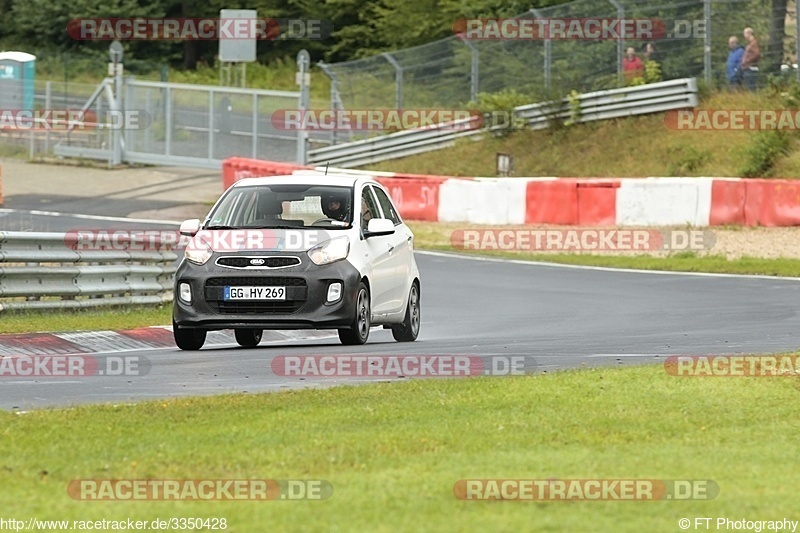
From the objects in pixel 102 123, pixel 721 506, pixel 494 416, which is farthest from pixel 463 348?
pixel 102 123

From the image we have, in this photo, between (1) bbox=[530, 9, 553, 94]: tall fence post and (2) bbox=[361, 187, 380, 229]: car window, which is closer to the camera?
(2) bbox=[361, 187, 380, 229]: car window

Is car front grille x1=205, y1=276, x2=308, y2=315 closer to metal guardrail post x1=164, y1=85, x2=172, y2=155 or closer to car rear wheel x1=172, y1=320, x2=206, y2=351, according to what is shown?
car rear wheel x1=172, y1=320, x2=206, y2=351

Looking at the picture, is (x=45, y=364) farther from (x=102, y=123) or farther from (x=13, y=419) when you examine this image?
(x=102, y=123)

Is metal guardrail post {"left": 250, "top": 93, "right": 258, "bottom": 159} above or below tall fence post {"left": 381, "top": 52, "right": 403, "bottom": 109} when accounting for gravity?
below

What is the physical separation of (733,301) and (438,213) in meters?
11.7

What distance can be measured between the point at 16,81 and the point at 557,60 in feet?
58.1

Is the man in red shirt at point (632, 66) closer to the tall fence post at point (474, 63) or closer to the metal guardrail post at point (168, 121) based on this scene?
the tall fence post at point (474, 63)

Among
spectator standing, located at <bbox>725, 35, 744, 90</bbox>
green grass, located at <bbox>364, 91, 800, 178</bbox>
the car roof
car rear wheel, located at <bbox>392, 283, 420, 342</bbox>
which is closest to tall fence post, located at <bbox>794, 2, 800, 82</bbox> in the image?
green grass, located at <bbox>364, 91, 800, 178</bbox>

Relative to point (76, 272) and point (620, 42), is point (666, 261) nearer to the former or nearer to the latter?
point (620, 42)

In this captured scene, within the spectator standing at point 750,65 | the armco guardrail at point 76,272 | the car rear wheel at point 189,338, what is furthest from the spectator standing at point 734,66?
the car rear wheel at point 189,338

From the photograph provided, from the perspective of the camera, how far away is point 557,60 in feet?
123

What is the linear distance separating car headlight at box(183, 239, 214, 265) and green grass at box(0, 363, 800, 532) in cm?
366

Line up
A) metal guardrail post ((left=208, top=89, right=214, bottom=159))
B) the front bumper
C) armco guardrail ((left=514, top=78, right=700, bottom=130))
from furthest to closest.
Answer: metal guardrail post ((left=208, top=89, right=214, bottom=159)) → armco guardrail ((left=514, top=78, right=700, bottom=130)) → the front bumper

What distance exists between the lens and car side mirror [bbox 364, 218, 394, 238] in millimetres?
14828
